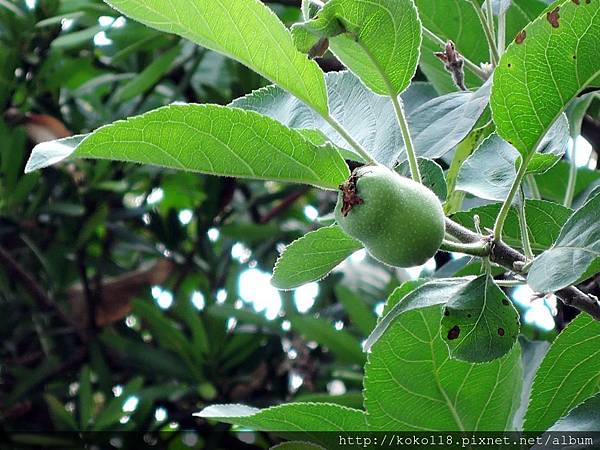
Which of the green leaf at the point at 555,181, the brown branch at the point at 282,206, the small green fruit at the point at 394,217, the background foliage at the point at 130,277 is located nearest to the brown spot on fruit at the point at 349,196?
the small green fruit at the point at 394,217

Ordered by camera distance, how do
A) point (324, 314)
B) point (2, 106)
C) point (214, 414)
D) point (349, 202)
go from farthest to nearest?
1. point (324, 314)
2. point (2, 106)
3. point (214, 414)
4. point (349, 202)

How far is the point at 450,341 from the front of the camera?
0.65m

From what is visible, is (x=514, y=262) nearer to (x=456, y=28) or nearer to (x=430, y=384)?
(x=430, y=384)

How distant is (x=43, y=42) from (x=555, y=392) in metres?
1.31

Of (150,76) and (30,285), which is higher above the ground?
(150,76)

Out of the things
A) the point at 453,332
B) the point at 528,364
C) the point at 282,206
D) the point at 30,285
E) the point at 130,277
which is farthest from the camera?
the point at 282,206

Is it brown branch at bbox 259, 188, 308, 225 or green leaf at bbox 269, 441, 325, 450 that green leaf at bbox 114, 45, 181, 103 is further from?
green leaf at bbox 269, 441, 325, 450

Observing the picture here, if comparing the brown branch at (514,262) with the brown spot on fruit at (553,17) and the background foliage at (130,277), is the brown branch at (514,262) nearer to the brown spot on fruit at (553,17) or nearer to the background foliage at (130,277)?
the brown spot on fruit at (553,17)

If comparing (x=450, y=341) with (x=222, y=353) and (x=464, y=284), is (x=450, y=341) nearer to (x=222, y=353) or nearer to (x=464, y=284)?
(x=464, y=284)


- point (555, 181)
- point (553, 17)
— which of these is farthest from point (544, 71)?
point (555, 181)

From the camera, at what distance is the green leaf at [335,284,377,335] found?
158 centimetres

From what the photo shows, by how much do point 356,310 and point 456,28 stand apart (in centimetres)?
76

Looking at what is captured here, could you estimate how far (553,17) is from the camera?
58 cm

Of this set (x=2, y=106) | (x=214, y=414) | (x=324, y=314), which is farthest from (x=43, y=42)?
(x=214, y=414)
